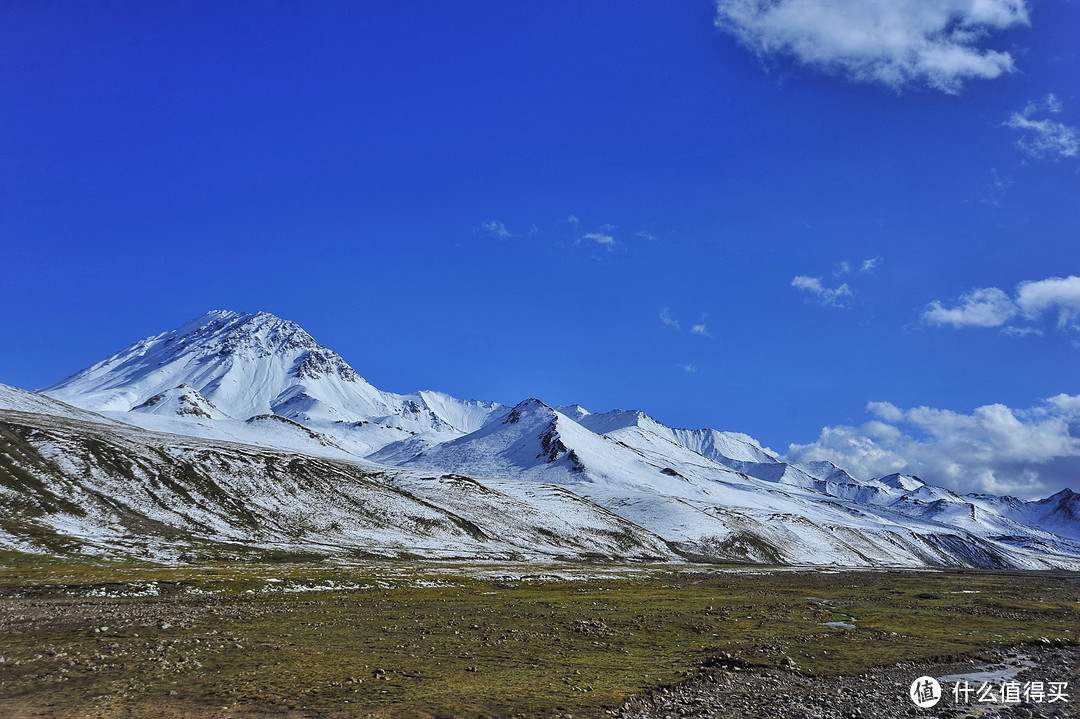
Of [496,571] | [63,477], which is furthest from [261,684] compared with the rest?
[63,477]

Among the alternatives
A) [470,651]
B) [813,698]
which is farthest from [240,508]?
[813,698]

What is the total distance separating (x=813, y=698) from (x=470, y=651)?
14976 millimetres

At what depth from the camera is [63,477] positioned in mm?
113562

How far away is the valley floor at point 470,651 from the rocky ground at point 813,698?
11 cm

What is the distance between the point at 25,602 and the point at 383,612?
81.3 ft

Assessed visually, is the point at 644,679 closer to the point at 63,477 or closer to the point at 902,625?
the point at 902,625

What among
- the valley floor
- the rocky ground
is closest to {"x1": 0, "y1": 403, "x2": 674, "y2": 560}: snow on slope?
the valley floor

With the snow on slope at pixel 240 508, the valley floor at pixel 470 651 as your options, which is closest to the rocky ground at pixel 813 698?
the valley floor at pixel 470 651

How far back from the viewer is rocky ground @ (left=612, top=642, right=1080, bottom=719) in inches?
842

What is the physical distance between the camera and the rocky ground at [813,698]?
70.2 ft

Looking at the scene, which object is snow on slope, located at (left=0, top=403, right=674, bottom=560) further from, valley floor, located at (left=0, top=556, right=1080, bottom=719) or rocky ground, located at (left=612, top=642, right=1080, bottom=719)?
rocky ground, located at (left=612, top=642, right=1080, bottom=719)

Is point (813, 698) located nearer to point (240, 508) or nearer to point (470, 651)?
point (470, 651)

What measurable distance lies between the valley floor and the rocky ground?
115mm

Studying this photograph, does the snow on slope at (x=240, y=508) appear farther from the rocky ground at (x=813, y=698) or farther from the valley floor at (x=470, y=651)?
the rocky ground at (x=813, y=698)
